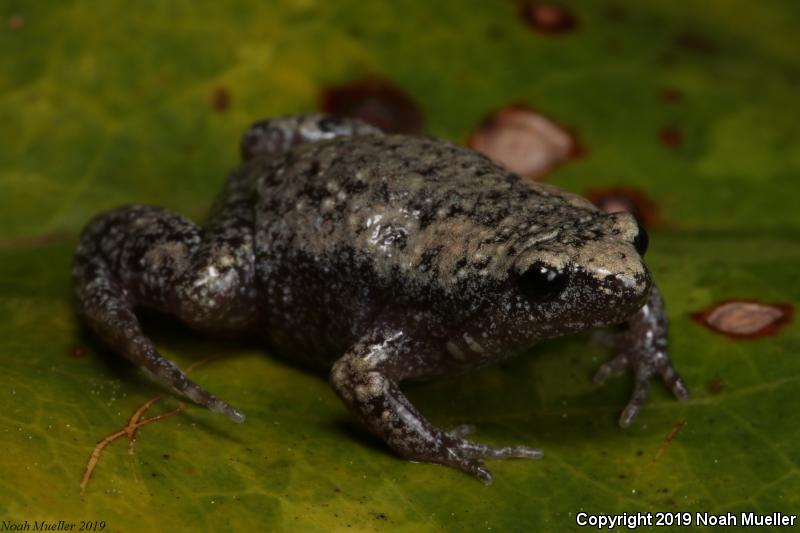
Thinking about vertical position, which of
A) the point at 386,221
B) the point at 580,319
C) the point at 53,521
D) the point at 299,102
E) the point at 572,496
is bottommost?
the point at 572,496

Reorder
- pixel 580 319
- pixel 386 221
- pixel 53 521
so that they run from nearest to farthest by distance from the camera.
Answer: pixel 53 521
pixel 580 319
pixel 386 221

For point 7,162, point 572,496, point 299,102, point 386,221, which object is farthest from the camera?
point 299,102

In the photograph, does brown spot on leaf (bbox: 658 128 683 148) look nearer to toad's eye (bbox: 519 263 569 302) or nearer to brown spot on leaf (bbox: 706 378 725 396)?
brown spot on leaf (bbox: 706 378 725 396)

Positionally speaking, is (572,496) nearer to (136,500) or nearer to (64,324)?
(136,500)

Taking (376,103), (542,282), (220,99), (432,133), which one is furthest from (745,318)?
(220,99)

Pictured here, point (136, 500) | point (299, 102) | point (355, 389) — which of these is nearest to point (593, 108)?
point (299, 102)

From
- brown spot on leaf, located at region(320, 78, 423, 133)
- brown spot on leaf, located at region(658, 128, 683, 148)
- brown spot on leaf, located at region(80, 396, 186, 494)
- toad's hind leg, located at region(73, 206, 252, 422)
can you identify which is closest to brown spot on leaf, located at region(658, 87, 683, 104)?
brown spot on leaf, located at region(658, 128, 683, 148)
